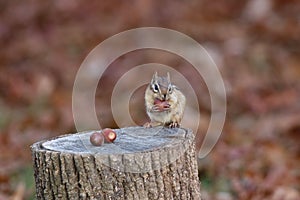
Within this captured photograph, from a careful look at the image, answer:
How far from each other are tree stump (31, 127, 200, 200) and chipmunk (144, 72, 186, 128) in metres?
0.28

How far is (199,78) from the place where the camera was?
8789 mm

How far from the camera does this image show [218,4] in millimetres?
11008

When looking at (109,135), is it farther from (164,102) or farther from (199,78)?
(199,78)

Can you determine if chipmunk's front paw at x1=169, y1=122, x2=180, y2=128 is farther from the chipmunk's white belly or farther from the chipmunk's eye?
the chipmunk's eye

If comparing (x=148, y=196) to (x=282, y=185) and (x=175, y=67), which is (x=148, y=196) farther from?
(x=175, y=67)

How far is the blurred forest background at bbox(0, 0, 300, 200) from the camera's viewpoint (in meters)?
5.76

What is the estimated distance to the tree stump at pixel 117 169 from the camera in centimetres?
321

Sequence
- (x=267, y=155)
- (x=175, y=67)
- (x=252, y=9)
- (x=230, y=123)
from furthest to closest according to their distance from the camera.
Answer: (x=252, y=9)
(x=175, y=67)
(x=230, y=123)
(x=267, y=155)

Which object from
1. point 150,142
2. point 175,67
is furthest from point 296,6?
point 150,142

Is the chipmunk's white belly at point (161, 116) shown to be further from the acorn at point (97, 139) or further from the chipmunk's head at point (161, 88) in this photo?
the acorn at point (97, 139)

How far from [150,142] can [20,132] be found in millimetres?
3657

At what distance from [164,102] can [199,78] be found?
201 inches

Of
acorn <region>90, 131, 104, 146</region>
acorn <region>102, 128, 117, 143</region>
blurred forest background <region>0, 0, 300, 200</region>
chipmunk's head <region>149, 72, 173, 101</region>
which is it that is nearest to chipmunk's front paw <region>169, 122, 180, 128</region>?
chipmunk's head <region>149, 72, 173, 101</region>

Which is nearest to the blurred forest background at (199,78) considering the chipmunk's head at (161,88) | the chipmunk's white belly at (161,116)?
the chipmunk's white belly at (161,116)
